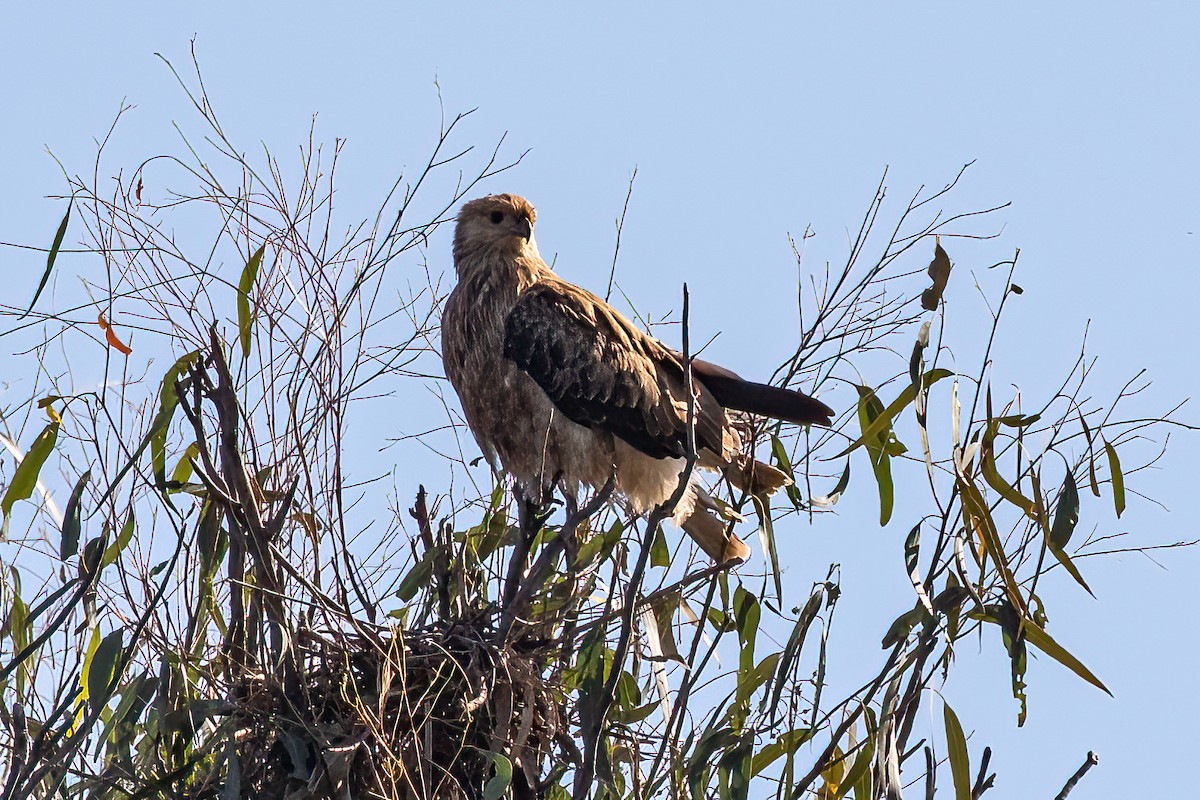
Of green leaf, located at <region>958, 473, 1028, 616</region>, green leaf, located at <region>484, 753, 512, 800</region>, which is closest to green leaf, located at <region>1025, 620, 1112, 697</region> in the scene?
green leaf, located at <region>958, 473, 1028, 616</region>

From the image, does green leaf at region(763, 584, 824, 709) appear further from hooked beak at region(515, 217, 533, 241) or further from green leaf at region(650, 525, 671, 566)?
hooked beak at region(515, 217, 533, 241)

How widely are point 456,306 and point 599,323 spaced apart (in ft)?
1.69

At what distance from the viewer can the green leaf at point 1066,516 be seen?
2.91 meters

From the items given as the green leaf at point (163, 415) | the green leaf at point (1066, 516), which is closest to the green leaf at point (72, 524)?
the green leaf at point (163, 415)

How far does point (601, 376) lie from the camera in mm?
4234

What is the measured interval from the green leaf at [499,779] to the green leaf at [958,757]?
91 centimetres

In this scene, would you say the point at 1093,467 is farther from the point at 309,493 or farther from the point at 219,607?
the point at 219,607

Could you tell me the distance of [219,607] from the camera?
353 centimetres

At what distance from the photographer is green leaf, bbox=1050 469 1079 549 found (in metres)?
2.91

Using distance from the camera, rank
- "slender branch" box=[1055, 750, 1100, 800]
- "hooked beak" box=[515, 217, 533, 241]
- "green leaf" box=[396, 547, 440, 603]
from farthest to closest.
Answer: "hooked beak" box=[515, 217, 533, 241] < "green leaf" box=[396, 547, 440, 603] < "slender branch" box=[1055, 750, 1100, 800]

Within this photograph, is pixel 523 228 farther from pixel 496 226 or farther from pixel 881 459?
pixel 881 459

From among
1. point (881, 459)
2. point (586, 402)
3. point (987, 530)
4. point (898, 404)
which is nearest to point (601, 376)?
point (586, 402)

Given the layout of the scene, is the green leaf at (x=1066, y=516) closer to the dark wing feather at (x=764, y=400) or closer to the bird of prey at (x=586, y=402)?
the dark wing feather at (x=764, y=400)

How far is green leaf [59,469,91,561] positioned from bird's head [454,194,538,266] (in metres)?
2.01
